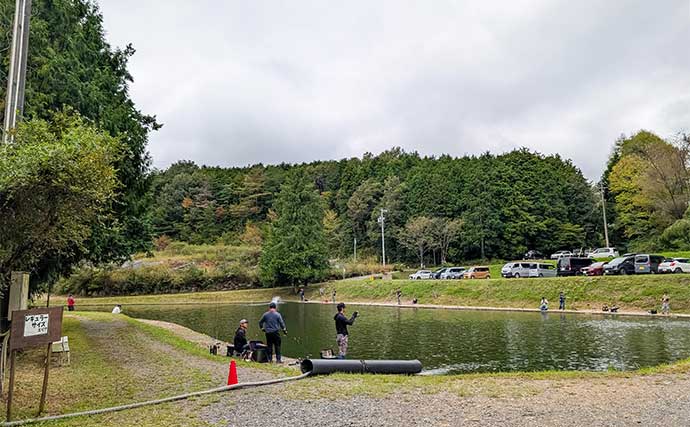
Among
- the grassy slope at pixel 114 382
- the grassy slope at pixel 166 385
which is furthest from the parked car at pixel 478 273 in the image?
the grassy slope at pixel 114 382

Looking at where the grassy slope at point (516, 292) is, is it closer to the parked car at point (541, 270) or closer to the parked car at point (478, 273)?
the parked car at point (541, 270)

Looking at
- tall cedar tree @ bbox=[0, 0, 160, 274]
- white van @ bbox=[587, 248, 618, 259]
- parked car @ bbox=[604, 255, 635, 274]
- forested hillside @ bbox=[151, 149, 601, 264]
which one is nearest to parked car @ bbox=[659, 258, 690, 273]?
parked car @ bbox=[604, 255, 635, 274]

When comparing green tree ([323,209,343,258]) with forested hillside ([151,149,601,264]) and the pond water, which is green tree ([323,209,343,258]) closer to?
forested hillside ([151,149,601,264])

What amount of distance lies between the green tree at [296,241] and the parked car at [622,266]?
97.0ft

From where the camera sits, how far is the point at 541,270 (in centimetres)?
3731

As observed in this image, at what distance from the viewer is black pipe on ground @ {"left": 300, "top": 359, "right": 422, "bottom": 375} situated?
9.96m

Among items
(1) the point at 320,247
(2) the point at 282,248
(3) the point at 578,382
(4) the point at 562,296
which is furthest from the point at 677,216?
(3) the point at 578,382

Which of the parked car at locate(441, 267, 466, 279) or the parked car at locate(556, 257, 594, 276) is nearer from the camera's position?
the parked car at locate(556, 257, 594, 276)

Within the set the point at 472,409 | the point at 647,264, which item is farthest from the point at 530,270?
the point at 472,409

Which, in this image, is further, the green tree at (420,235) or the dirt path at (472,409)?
the green tree at (420,235)

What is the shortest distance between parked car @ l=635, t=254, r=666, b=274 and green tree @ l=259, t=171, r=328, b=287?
3118cm

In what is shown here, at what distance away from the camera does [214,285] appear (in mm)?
56375

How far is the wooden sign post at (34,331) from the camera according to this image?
265 inches

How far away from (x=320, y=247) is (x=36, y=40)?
4237cm
